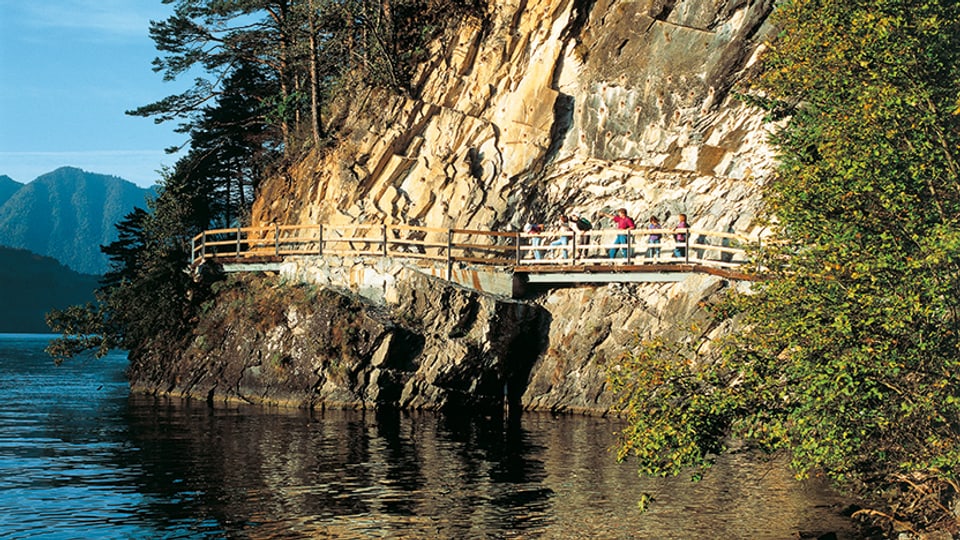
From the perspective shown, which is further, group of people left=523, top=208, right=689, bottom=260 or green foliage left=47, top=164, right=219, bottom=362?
green foliage left=47, top=164, right=219, bottom=362

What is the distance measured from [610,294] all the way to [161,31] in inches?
980

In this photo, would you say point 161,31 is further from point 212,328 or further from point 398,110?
point 212,328

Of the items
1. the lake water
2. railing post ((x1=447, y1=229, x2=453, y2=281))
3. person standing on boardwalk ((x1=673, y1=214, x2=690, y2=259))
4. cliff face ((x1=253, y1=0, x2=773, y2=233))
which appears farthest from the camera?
railing post ((x1=447, y1=229, x2=453, y2=281))

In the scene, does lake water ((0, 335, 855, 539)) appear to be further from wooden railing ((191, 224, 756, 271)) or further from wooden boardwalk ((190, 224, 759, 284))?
wooden railing ((191, 224, 756, 271))

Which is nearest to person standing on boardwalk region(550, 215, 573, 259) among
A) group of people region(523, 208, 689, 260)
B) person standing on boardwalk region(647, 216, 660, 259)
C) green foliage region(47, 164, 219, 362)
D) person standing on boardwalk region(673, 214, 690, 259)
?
group of people region(523, 208, 689, 260)

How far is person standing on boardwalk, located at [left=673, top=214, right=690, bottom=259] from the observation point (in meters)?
32.4

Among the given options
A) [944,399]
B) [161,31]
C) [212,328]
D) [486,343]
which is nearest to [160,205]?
[161,31]

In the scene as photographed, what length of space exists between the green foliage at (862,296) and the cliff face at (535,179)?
49.7 ft

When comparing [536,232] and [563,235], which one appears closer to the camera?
[563,235]

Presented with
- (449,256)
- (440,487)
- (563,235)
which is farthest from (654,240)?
(440,487)

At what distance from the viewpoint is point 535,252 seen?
3806 centimetres

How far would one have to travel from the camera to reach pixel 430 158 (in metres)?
41.3

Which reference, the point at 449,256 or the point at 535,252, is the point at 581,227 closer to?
the point at 535,252

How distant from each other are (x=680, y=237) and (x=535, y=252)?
19.4 ft
